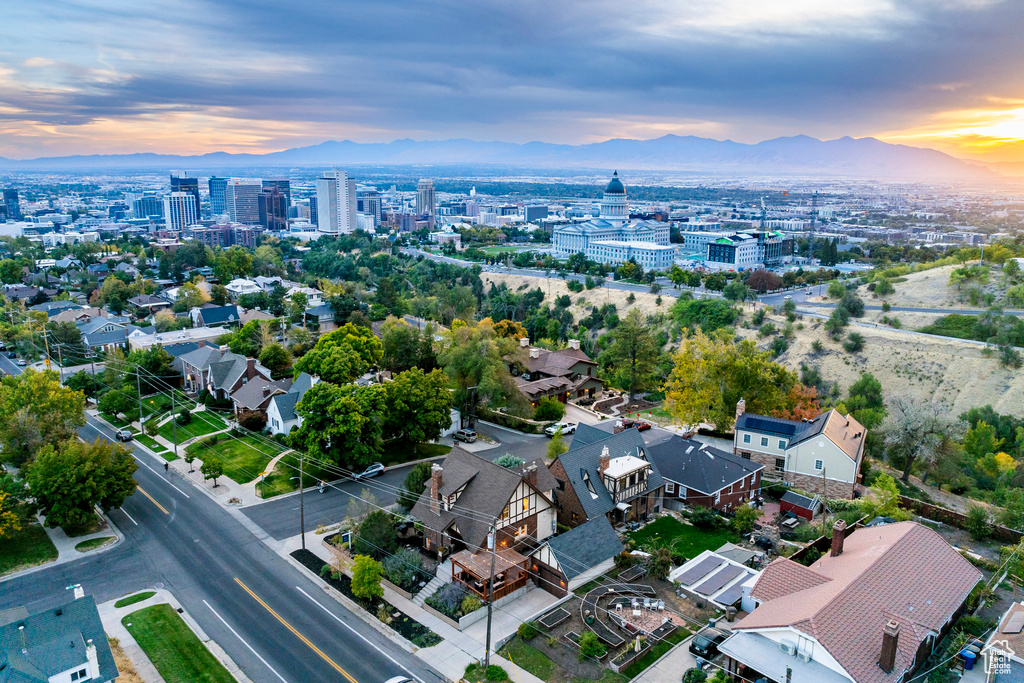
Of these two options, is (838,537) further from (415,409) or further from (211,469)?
(211,469)

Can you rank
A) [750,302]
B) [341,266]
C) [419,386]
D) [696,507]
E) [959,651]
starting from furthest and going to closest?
1. [341,266]
2. [750,302]
3. [419,386]
4. [696,507]
5. [959,651]

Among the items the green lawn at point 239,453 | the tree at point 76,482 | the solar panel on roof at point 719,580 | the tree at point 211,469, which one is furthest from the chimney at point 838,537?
the tree at point 76,482

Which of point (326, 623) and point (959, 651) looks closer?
point (959, 651)

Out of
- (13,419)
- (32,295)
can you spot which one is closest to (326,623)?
(13,419)

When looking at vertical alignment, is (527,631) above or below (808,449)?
below

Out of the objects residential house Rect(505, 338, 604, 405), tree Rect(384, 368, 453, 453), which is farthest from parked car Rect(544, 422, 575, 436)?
tree Rect(384, 368, 453, 453)

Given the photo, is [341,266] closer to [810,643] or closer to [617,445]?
[617,445]

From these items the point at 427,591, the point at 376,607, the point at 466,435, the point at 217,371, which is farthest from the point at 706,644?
the point at 217,371

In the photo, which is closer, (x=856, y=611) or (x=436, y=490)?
(x=856, y=611)
